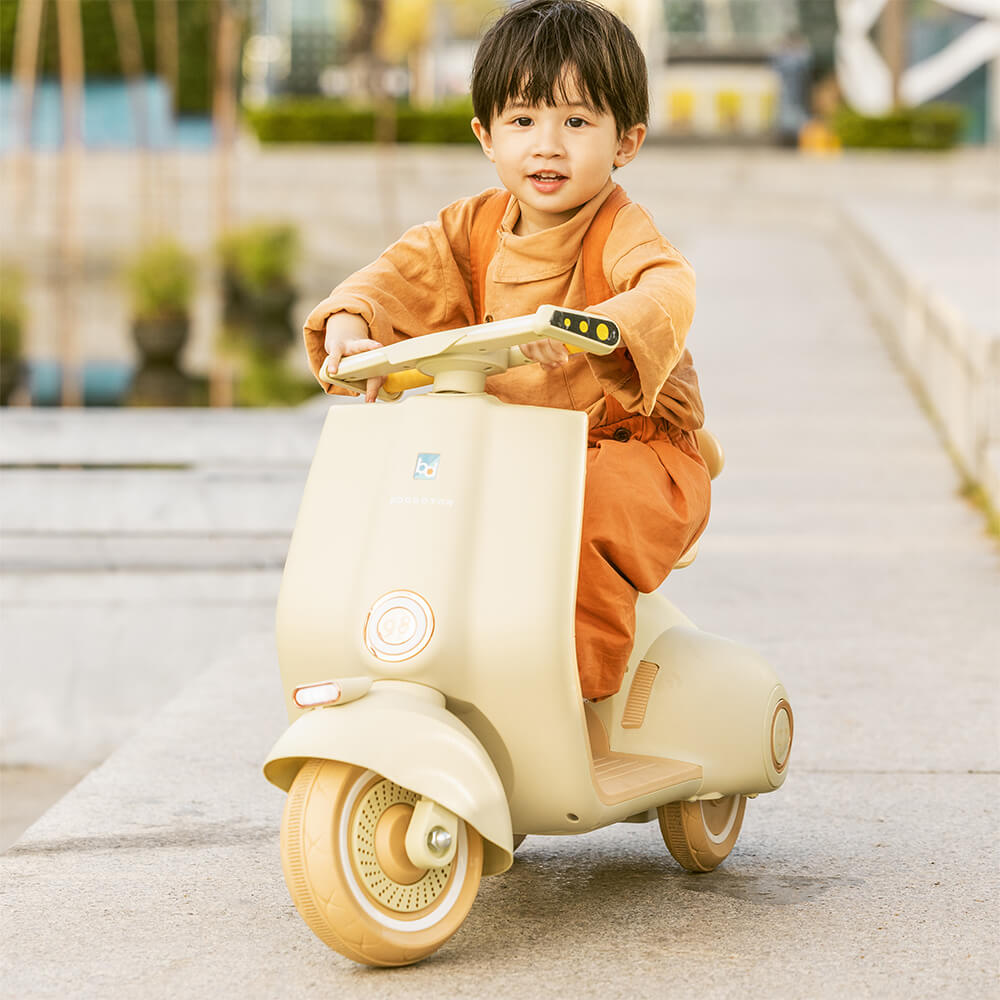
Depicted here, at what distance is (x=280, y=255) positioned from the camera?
61.5 ft

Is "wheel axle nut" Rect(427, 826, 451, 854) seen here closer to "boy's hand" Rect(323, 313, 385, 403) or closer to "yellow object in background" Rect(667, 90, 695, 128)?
"boy's hand" Rect(323, 313, 385, 403)

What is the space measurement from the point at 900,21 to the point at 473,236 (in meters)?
27.1

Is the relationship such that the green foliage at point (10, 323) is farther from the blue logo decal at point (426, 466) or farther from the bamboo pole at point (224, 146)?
the blue logo decal at point (426, 466)

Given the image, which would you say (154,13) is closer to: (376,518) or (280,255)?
(280,255)

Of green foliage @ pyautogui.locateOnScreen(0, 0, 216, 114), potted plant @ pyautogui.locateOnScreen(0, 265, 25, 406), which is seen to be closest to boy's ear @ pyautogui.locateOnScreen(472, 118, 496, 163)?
potted plant @ pyautogui.locateOnScreen(0, 265, 25, 406)

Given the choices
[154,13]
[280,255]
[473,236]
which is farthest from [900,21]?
[473,236]

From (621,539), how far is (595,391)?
0.85ft

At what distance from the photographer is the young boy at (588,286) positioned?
251 cm

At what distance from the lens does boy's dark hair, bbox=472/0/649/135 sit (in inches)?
98.8

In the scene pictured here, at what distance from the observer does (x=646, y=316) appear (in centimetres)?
242

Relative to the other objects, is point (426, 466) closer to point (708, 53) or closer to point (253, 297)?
point (253, 297)

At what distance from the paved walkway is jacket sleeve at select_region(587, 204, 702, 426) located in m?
0.79

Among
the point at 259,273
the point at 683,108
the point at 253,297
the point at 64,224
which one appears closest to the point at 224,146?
the point at 259,273

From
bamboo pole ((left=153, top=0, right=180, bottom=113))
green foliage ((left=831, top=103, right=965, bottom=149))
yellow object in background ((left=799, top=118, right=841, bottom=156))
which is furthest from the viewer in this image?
yellow object in background ((left=799, top=118, right=841, bottom=156))
